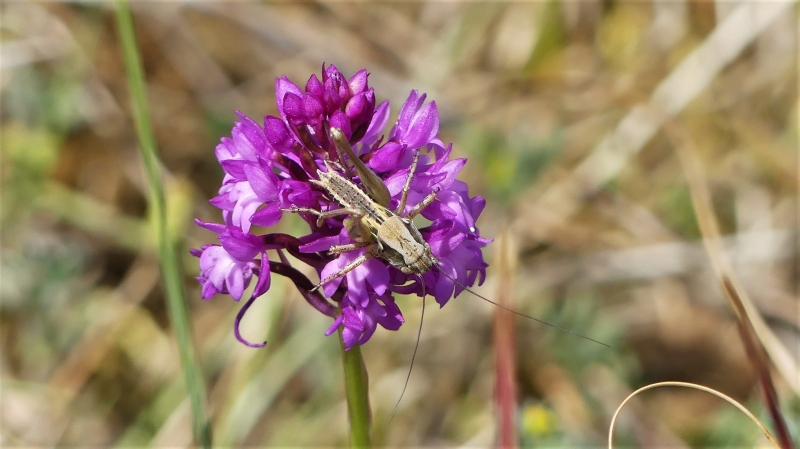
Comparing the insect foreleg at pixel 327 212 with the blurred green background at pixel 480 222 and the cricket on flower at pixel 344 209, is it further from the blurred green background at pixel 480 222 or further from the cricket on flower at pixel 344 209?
the blurred green background at pixel 480 222

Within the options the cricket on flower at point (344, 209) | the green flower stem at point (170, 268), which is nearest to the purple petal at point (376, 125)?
the cricket on flower at point (344, 209)

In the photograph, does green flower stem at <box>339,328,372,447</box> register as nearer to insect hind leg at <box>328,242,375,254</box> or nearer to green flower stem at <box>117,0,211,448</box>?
insect hind leg at <box>328,242,375,254</box>

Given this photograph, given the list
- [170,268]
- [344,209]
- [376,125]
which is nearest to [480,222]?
[376,125]

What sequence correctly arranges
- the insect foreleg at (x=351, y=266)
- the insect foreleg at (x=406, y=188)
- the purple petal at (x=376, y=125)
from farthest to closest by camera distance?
the purple petal at (x=376, y=125), the insect foreleg at (x=406, y=188), the insect foreleg at (x=351, y=266)

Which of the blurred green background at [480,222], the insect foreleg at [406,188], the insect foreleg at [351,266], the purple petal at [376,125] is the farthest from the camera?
the blurred green background at [480,222]

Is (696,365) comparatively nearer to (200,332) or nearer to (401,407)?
(401,407)

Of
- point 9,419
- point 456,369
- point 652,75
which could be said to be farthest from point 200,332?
point 652,75

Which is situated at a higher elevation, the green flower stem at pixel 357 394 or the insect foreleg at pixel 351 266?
the insect foreleg at pixel 351 266
